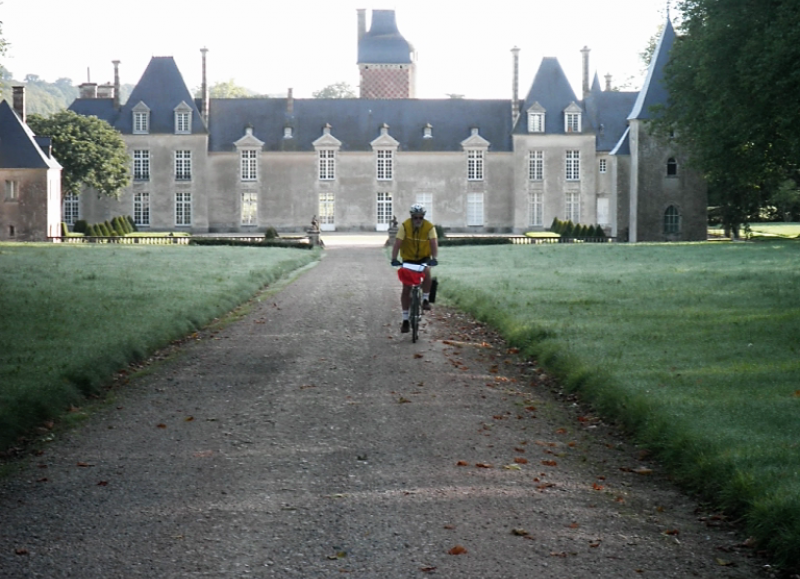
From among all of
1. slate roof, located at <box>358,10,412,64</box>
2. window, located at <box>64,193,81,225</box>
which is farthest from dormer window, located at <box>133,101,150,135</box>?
slate roof, located at <box>358,10,412,64</box>

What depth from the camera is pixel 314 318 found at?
15.0 m

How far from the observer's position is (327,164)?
6350cm

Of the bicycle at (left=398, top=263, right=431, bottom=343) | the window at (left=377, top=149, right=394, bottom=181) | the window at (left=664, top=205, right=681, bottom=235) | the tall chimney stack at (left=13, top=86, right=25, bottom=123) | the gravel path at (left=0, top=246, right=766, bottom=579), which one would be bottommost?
the gravel path at (left=0, top=246, right=766, bottom=579)

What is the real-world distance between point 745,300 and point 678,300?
0.90 metres

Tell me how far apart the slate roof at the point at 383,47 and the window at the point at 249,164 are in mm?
13639

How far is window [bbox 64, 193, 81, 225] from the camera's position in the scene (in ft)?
201

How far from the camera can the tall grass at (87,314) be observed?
8758mm

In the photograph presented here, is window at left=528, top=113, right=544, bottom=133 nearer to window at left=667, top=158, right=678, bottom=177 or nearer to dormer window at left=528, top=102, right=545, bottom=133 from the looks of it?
dormer window at left=528, top=102, right=545, bottom=133

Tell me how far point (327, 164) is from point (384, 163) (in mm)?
3293

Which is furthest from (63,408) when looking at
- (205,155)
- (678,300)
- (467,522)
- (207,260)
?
(205,155)

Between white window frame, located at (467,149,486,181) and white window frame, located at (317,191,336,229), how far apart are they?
315 inches

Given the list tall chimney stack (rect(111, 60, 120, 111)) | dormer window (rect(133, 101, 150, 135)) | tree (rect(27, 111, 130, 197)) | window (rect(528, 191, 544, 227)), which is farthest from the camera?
window (rect(528, 191, 544, 227))

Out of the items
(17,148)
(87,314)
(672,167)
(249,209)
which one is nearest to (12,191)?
(17,148)

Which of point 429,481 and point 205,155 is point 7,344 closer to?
point 429,481
